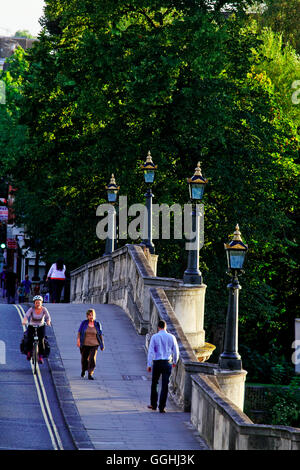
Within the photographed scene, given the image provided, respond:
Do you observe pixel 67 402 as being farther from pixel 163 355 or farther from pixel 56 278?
pixel 56 278

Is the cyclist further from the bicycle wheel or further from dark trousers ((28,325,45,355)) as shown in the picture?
the bicycle wheel

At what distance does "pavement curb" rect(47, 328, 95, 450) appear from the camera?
51.2 feet

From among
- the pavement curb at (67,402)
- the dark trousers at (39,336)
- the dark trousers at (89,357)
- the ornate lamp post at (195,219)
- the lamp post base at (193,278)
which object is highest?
the ornate lamp post at (195,219)

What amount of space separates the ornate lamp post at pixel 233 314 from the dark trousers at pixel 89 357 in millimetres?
2642

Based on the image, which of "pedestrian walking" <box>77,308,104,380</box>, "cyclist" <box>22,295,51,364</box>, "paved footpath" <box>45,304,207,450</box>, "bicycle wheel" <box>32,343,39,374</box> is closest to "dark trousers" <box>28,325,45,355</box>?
"cyclist" <box>22,295,51,364</box>

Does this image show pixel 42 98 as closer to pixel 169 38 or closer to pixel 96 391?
pixel 169 38

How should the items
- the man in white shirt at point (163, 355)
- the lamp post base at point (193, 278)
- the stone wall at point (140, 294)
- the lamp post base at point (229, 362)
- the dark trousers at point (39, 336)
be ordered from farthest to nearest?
the lamp post base at point (193, 278) → the dark trousers at point (39, 336) → the stone wall at point (140, 294) → the lamp post base at point (229, 362) → the man in white shirt at point (163, 355)

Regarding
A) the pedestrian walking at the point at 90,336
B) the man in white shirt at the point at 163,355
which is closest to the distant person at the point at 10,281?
the pedestrian walking at the point at 90,336

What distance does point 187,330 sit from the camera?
2408 centimetres

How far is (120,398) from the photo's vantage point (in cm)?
1888

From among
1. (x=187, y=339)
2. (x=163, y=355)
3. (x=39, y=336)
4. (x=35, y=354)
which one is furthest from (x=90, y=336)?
(x=187, y=339)

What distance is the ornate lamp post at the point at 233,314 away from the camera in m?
19.0

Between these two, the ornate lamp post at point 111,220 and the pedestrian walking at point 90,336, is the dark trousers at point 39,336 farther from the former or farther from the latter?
the ornate lamp post at point 111,220

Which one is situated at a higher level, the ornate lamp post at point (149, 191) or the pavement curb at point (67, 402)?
the ornate lamp post at point (149, 191)
